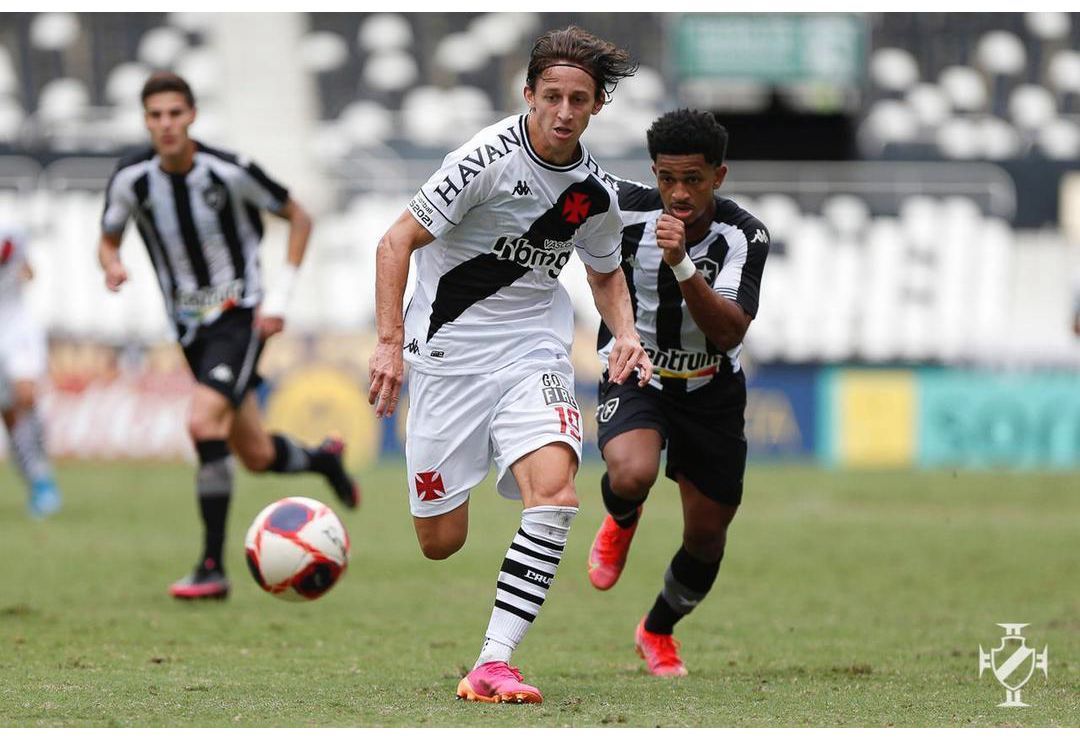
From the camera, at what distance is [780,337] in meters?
21.4

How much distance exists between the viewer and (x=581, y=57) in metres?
5.71

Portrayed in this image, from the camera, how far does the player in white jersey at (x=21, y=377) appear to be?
13.2 meters

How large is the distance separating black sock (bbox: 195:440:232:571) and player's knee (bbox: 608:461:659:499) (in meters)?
2.93

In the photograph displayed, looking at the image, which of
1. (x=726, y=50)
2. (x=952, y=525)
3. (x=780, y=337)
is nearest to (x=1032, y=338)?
(x=780, y=337)

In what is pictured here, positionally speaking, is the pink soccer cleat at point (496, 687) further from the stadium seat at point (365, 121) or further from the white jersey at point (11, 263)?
the stadium seat at point (365, 121)

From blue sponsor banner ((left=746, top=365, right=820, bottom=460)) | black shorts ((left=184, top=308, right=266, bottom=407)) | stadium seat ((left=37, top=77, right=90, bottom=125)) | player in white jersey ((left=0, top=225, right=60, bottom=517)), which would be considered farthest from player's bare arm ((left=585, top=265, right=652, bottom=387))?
stadium seat ((left=37, top=77, right=90, bottom=125))

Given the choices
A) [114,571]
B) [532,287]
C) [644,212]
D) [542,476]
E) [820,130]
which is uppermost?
[820,130]

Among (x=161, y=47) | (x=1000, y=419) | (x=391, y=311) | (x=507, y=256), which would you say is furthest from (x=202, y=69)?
(x=391, y=311)

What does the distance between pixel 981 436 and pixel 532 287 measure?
13827 mm

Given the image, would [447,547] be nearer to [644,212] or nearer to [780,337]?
[644,212]

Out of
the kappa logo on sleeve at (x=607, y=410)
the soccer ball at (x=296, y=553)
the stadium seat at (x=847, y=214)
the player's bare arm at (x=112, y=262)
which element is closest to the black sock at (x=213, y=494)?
the player's bare arm at (x=112, y=262)

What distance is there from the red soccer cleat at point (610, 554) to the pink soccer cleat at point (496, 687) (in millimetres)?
1561

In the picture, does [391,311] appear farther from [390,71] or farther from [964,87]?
[964,87]

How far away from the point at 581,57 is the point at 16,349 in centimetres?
901
